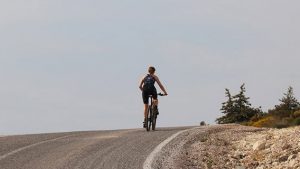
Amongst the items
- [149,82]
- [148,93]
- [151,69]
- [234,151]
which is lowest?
[234,151]

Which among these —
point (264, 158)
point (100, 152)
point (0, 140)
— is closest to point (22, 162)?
point (100, 152)

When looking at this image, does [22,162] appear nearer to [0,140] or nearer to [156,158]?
[156,158]

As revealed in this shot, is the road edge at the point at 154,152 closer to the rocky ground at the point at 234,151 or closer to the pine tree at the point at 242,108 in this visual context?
the rocky ground at the point at 234,151

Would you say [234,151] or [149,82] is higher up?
[149,82]

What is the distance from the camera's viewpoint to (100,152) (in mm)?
12438

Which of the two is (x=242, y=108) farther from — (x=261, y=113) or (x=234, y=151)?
(x=234, y=151)

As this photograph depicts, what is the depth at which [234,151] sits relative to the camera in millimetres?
12805

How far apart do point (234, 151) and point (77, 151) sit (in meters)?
3.71

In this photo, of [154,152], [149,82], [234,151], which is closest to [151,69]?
[149,82]

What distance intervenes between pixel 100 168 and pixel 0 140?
5.79 meters

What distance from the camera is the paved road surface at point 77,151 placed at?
11.1 metres

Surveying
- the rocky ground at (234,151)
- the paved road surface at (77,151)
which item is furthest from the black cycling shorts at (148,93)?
the rocky ground at (234,151)

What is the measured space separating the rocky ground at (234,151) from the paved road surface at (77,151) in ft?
2.36

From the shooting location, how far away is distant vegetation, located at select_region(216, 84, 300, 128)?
60.6ft
